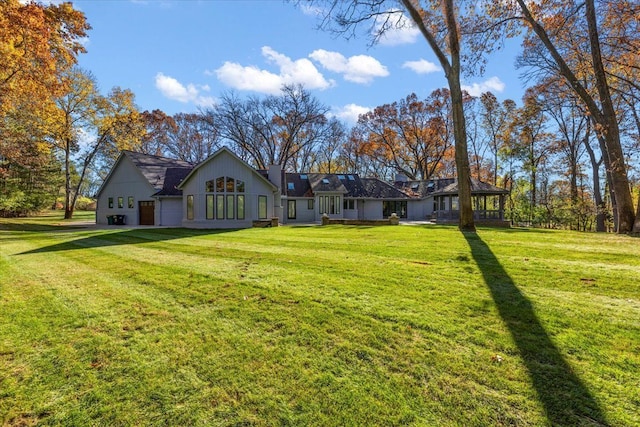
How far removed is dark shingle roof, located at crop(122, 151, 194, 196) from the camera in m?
23.5

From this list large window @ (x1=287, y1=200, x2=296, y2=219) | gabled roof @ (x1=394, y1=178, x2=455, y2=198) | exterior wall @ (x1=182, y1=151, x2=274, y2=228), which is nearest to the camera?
exterior wall @ (x1=182, y1=151, x2=274, y2=228)

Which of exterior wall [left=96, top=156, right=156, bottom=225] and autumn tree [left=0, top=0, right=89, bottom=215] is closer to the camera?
autumn tree [left=0, top=0, right=89, bottom=215]

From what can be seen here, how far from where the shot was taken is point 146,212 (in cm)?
2422

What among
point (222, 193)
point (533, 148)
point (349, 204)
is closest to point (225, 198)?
point (222, 193)

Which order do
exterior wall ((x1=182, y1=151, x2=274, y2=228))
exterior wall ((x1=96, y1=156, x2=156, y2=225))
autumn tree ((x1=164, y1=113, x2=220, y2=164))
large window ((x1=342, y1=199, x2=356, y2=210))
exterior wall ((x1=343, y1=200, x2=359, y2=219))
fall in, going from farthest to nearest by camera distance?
1. autumn tree ((x1=164, y1=113, x2=220, y2=164))
2. large window ((x1=342, y1=199, x2=356, y2=210))
3. exterior wall ((x1=343, y1=200, x2=359, y2=219))
4. exterior wall ((x1=96, y1=156, x2=156, y2=225))
5. exterior wall ((x1=182, y1=151, x2=274, y2=228))

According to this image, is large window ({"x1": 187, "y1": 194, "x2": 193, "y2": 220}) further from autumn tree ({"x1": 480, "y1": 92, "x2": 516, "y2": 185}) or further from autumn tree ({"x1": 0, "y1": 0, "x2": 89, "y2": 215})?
autumn tree ({"x1": 480, "y1": 92, "x2": 516, "y2": 185})

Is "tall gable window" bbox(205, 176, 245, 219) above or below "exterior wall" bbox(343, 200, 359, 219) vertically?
above

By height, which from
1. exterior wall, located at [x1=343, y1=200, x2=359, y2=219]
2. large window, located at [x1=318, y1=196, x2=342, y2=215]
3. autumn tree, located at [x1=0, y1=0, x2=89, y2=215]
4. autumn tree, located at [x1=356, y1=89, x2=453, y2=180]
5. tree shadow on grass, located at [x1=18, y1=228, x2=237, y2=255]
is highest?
autumn tree, located at [x1=356, y1=89, x2=453, y2=180]

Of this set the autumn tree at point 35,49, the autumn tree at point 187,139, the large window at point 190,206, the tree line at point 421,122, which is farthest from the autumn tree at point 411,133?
the autumn tree at point 35,49

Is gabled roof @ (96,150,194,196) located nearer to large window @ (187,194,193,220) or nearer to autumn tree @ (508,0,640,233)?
large window @ (187,194,193,220)

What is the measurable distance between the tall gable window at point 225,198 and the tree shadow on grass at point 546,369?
58.8 ft

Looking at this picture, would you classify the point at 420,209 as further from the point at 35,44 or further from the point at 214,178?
the point at 35,44

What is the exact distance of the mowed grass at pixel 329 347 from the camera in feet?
7.66

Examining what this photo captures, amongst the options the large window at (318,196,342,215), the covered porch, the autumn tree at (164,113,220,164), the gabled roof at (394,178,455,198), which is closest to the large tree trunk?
the covered porch
